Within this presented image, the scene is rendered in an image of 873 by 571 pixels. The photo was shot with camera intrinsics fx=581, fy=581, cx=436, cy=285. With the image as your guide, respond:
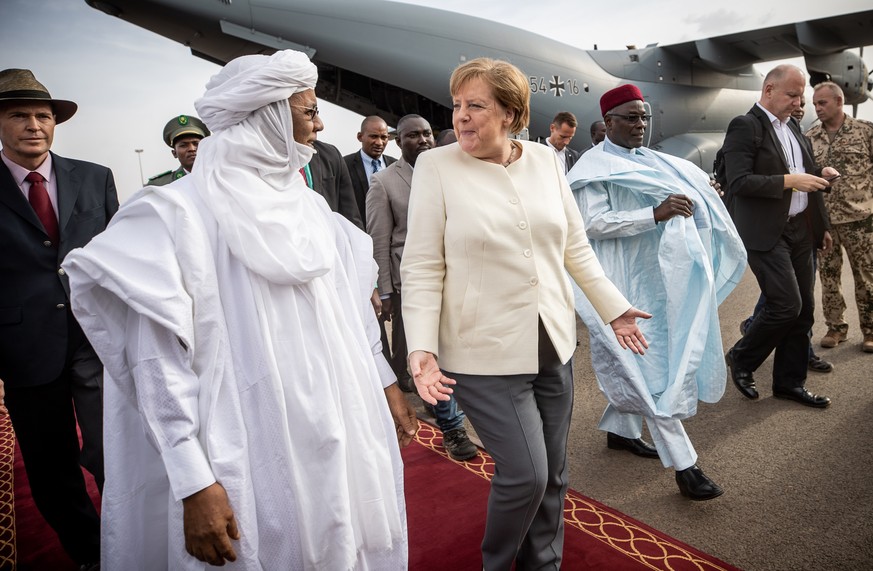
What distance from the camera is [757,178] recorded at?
3.44 metres

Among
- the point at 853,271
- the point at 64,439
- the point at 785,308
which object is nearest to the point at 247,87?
the point at 64,439

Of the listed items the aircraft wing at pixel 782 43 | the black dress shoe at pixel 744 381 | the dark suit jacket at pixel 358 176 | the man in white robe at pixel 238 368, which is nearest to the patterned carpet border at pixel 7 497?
the man in white robe at pixel 238 368

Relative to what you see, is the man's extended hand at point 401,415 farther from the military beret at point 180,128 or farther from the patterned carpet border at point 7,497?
the military beret at point 180,128

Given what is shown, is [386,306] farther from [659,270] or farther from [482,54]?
[482,54]

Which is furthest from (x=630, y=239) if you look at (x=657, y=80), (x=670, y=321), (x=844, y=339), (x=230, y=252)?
(x=657, y=80)

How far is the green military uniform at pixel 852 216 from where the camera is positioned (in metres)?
4.57

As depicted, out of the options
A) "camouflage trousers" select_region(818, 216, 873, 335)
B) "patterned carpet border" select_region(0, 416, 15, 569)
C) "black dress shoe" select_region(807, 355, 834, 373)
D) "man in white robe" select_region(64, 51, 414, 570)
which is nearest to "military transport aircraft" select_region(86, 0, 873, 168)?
"camouflage trousers" select_region(818, 216, 873, 335)

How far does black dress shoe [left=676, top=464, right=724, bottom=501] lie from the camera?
267 centimetres

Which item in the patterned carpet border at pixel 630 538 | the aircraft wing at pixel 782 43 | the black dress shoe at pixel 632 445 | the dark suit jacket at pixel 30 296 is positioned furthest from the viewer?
the aircraft wing at pixel 782 43

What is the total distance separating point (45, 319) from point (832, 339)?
5369mm

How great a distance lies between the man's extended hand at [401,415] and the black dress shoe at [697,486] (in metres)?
1.53

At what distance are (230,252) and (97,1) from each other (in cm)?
958

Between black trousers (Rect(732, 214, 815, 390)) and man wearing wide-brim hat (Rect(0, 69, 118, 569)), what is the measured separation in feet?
11.8

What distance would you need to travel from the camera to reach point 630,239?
9.84 ft
